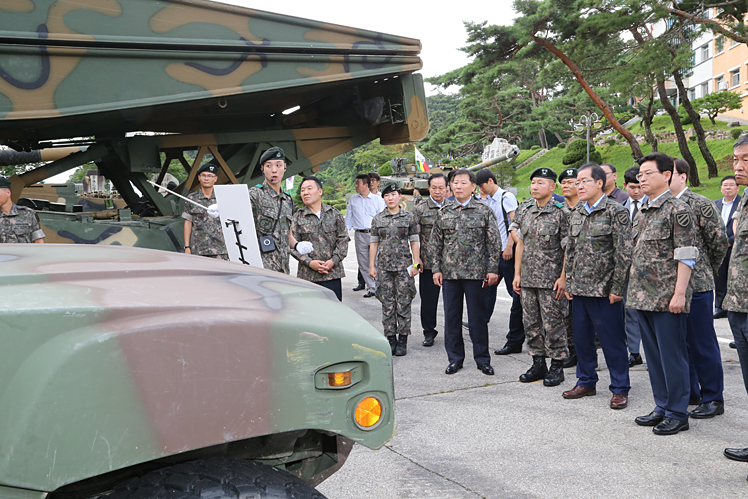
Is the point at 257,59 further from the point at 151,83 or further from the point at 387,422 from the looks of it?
the point at 387,422

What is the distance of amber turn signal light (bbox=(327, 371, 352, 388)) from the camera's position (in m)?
1.55

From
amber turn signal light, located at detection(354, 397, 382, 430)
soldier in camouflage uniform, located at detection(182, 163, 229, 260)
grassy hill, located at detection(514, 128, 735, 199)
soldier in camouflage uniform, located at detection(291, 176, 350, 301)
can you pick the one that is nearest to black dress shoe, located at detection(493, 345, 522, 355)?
soldier in camouflage uniform, located at detection(291, 176, 350, 301)

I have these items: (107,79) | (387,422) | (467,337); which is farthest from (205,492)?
(467,337)

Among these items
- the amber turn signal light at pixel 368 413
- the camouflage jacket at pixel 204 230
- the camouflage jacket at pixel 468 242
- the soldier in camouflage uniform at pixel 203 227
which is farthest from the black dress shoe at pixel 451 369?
the amber turn signal light at pixel 368 413

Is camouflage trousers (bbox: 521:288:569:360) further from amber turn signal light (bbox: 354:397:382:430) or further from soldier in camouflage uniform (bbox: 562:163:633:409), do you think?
amber turn signal light (bbox: 354:397:382:430)

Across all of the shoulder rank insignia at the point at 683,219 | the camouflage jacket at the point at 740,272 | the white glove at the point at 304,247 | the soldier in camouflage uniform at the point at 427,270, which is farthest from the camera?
the soldier in camouflage uniform at the point at 427,270

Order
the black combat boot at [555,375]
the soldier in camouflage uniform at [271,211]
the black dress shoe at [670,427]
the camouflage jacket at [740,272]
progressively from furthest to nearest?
the soldier in camouflage uniform at [271,211], the black combat boot at [555,375], the black dress shoe at [670,427], the camouflage jacket at [740,272]

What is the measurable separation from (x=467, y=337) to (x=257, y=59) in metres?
3.49

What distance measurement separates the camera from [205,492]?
138cm

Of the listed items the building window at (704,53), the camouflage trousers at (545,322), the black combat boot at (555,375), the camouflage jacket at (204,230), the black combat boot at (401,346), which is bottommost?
the black combat boot at (555,375)

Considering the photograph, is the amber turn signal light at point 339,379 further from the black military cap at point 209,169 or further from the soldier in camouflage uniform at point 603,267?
the black military cap at point 209,169

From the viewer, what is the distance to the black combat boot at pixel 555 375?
4.89 metres

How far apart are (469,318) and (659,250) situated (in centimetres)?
183

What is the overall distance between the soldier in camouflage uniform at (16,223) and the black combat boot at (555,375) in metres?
4.64
